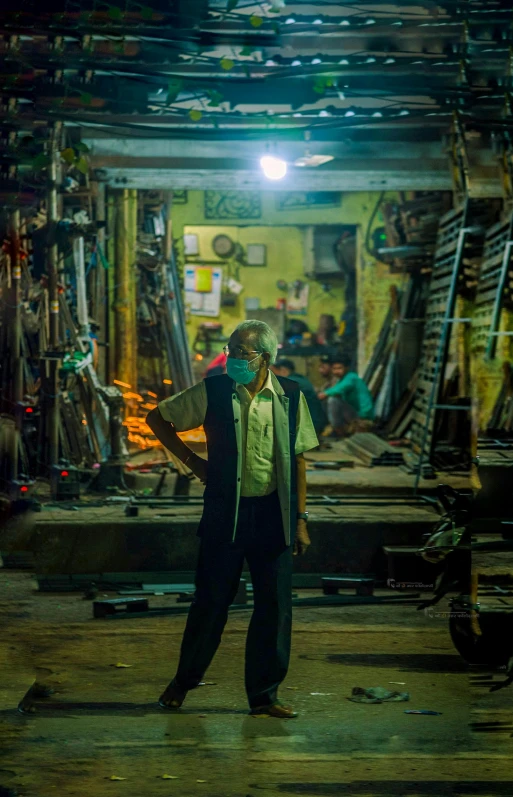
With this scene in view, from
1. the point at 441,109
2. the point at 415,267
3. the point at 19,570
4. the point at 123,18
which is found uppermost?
the point at 123,18

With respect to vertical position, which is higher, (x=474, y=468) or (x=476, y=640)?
(x=474, y=468)

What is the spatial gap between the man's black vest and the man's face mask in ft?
0.25

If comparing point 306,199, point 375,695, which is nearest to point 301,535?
point 375,695

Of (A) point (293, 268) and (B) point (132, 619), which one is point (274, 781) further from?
(A) point (293, 268)

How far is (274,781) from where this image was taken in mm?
4762

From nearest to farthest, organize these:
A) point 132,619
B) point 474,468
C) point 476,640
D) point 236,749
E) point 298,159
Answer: point 236,749 → point 476,640 → point 474,468 → point 132,619 → point 298,159

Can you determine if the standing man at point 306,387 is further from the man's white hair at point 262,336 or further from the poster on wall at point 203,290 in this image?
the poster on wall at point 203,290

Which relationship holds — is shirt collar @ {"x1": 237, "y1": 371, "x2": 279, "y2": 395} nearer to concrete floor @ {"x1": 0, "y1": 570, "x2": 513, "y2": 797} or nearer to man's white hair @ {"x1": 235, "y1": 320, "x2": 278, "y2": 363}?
man's white hair @ {"x1": 235, "y1": 320, "x2": 278, "y2": 363}

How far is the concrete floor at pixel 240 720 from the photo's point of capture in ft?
15.7

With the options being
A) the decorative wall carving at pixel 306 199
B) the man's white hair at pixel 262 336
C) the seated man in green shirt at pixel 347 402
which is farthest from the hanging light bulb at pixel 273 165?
the decorative wall carving at pixel 306 199

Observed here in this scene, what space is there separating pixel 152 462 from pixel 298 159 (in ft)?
15.0

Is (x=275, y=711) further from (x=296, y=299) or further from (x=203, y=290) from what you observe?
(x=296, y=299)

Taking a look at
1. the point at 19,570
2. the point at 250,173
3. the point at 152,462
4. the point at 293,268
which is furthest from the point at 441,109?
the point at 293,268

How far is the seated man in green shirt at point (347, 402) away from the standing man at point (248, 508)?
12283 mm
